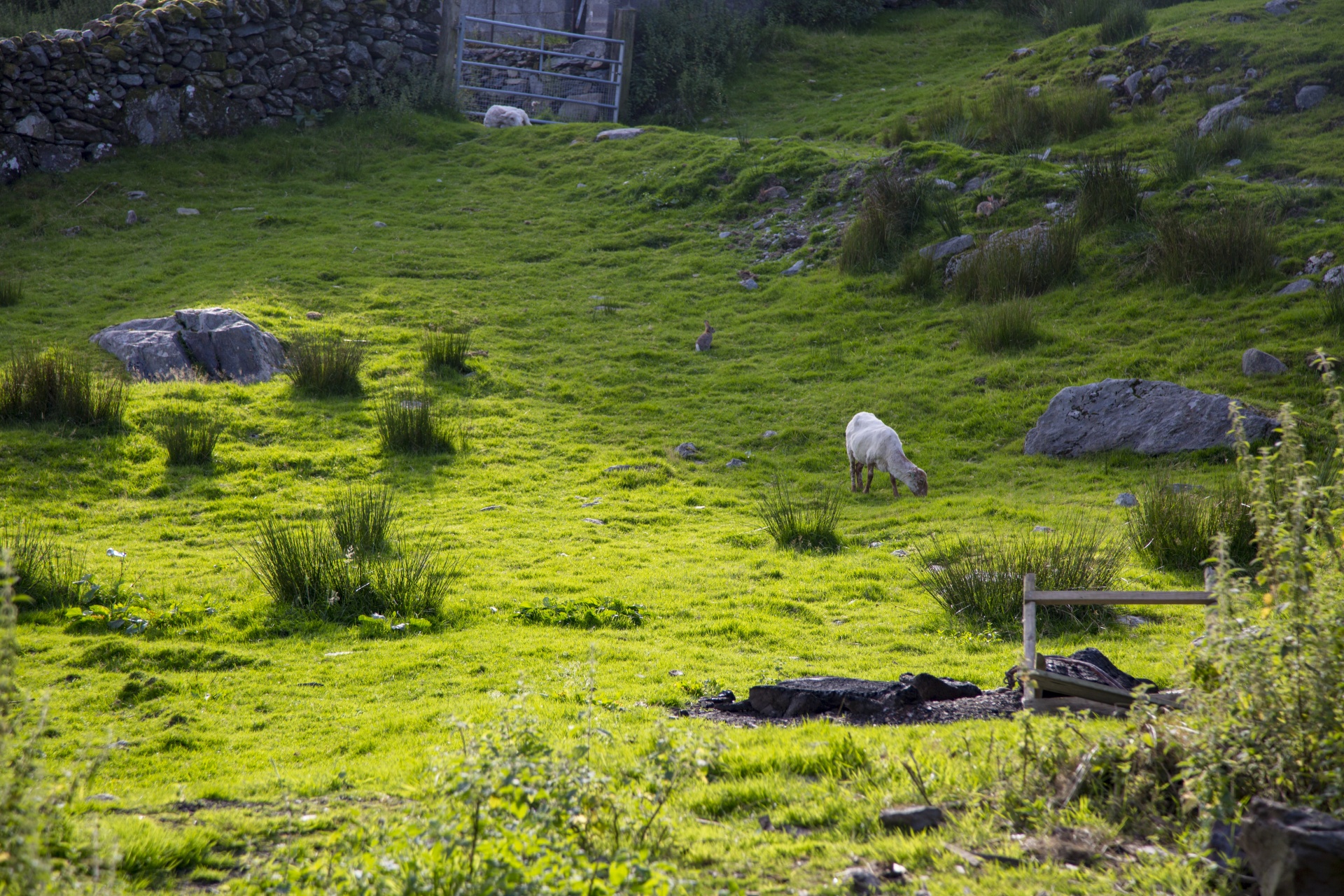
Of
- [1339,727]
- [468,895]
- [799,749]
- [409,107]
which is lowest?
[799,749]

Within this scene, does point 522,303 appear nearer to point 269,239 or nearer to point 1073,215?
point 269,239

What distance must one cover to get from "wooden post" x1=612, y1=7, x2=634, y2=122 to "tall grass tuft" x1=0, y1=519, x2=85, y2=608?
63.3 feet

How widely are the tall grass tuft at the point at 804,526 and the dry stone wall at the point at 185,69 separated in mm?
16247

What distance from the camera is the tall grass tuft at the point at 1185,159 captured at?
1430cm

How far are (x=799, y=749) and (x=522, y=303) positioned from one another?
1233cm

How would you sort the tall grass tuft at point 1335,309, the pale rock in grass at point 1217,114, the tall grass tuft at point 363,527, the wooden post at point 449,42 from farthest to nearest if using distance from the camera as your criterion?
the wooden post at point 449,42 → the pale rock in grass at point 1217,114 → the tall grass tuft at point 1335,309 → the tall grass tuft at point 363,527

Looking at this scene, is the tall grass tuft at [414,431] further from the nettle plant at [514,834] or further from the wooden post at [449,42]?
the wooden post at [449,42]

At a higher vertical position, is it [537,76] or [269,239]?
[537,76]

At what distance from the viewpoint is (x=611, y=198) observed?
19.0 metres

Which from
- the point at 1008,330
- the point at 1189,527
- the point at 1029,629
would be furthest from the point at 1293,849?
the point at 1008,330

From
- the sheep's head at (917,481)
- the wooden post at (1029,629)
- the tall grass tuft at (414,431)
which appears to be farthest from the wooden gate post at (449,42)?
the wooden post at (1029,629)

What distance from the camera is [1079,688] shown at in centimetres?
426

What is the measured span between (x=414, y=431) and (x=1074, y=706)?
28.3 ft

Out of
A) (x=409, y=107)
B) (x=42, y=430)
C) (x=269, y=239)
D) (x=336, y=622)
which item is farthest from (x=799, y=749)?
(x=409, y=107)
